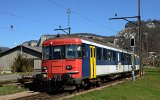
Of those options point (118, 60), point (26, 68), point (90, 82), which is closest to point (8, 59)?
point (26, 68)

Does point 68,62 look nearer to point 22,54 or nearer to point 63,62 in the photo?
point 63,62

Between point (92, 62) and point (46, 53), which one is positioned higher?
point (46, 53)

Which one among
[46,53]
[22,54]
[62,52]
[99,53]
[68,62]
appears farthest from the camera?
[22,54]

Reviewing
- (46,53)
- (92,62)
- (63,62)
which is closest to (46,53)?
(46,53)

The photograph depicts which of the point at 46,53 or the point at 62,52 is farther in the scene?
the point at 46,53

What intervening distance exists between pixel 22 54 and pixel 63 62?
45597mm

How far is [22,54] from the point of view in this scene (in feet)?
217

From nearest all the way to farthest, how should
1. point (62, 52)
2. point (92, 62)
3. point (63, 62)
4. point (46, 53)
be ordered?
point (63, 62) → point (62, 52) → point (46, 53) → point (92, 62)

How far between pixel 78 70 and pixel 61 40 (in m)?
2.02

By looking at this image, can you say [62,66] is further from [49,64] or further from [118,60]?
[118,60]

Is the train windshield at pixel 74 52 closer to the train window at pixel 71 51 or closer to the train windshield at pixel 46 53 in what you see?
the train window at pixel 71 51

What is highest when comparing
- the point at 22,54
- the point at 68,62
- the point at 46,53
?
the point at 22,54

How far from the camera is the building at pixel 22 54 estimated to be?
217 feet

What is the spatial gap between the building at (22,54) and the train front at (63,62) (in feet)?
144
